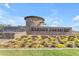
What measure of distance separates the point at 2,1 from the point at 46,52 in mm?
645

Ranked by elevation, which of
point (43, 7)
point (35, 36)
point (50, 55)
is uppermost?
point (43, 7)

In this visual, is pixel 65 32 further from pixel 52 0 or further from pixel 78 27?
pixel 52 0

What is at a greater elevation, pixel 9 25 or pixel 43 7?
pixel 43 7

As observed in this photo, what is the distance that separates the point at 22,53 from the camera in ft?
7.59

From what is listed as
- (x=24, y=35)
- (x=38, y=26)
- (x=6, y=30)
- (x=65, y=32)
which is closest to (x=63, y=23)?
(x=65, y=32)

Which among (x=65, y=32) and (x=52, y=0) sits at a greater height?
(x=52, y=0)

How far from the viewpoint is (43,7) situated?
2316 mm

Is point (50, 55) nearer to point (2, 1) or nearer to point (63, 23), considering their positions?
point (63, 23)

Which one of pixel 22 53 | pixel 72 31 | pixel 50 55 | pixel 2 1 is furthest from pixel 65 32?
pixel 2 1

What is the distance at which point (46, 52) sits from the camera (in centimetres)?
231

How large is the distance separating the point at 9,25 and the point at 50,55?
0.49 metres

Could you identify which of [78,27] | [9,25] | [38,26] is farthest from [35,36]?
[78,27]

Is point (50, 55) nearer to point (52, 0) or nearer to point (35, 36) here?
point (35, 36)

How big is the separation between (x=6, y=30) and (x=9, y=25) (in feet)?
0.19
